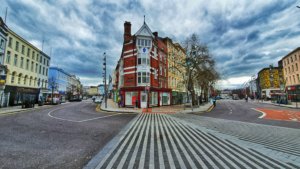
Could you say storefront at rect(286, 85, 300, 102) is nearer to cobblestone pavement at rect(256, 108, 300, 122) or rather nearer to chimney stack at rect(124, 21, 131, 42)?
cobblestone pavement at rect(256, 108, 300, 122)

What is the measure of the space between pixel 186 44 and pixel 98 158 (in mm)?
28678

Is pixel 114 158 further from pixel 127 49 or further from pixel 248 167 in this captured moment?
pixel 127 49

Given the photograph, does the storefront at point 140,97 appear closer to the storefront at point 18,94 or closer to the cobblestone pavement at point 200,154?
the storefront at point 18,94

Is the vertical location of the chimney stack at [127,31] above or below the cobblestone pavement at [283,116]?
above

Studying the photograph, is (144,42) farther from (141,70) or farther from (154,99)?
(154,99)

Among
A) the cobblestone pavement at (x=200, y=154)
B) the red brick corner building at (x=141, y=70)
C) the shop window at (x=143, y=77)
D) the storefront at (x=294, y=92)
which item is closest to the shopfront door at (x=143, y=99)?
the red brick corner building at (x=141, y=70)

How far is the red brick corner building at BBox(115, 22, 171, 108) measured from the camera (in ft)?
95.4

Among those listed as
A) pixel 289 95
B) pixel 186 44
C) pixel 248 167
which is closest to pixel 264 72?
pixel 289 95

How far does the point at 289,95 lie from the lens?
154ft

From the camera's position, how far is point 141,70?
29438 mm

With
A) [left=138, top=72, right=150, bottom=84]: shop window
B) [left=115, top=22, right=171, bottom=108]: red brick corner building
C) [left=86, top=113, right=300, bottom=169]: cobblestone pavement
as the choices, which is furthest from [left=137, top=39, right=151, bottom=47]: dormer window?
[left=86, top=113, right=300, bottom=169]: cobblestone pavement

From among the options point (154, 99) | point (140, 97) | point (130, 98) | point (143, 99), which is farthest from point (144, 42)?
point (154, 99)

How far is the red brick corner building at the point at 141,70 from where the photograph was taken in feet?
95.4

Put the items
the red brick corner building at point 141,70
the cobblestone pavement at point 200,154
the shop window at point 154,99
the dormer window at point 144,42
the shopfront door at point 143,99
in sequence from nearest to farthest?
1. the cobblestone pavement at point 200,154
2. the shopfront door at point 143,99
3. the red brick corner building at point 141,70
4. the dormer window at point 144,42
5. the shop window at point 154,99
